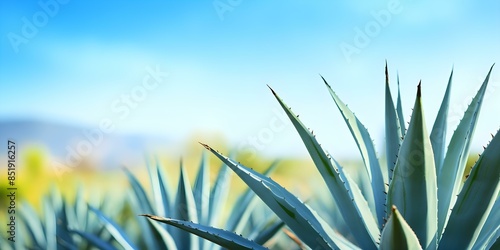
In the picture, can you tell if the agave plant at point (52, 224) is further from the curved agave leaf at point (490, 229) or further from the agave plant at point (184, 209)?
the curved agave leaf at point (490, 229)

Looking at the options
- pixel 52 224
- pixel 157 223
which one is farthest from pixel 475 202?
pixel 52 224

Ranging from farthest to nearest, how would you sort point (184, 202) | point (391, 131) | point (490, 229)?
point (184, 202)
point (391, 131)
point (490, 229)

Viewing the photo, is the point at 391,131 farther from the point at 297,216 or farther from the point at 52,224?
the point at 52,224

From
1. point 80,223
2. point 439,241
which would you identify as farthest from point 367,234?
point 80,223

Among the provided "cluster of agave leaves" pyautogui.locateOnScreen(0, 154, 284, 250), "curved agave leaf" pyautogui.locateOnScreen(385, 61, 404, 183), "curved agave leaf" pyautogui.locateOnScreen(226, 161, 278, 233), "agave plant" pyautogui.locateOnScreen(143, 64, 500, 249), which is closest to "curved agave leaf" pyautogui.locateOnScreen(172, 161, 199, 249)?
"cluster of agave leaves" pyautogui.locateOnScreen(0, 154, 284, 250)

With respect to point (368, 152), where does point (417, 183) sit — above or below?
below

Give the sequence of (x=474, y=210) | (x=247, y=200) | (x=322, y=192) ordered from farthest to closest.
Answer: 1. (x=322, y=192)
2. (x=247, y=200)
3. (x=474, y=210)

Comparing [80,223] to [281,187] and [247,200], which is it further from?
[281,187]
